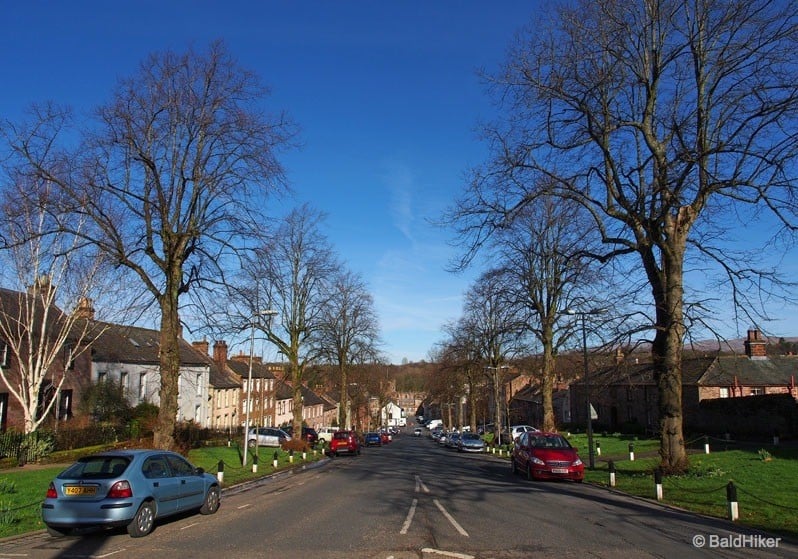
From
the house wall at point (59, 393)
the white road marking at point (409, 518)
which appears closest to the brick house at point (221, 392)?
the house wall at point (59, 393)

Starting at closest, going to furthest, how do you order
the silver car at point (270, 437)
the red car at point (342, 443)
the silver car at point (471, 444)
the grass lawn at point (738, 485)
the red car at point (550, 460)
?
1. the grass lawn at point (738, 485)
2. the red car at point (550, 460)
3. the red car at point (342, 443)
4. the silver car at point (471, 444)
5. the silver car at point (270, 437)

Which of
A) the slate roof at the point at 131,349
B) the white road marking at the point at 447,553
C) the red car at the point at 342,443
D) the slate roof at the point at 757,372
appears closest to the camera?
the white road marking at the point at 447,553

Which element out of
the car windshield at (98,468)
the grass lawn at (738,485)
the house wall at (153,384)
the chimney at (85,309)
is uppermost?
the chimney at (85,309)

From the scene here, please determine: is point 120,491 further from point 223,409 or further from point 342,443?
point 223,409

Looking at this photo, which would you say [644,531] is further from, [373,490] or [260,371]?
[260,371]

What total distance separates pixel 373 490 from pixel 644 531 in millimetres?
8938

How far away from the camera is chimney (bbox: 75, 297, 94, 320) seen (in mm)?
32941

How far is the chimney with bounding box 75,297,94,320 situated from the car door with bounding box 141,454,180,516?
23940 millimetres

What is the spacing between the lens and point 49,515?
10.3 meters

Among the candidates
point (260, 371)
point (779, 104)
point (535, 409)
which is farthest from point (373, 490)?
point (535, 409)

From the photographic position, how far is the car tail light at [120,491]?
10.4m

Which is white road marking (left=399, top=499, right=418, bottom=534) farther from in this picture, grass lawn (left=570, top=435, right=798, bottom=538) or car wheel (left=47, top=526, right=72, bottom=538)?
grass lawn (left=570, top=435, right=798, bottom=538)

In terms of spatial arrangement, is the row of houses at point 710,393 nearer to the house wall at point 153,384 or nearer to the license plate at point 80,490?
the license plate at point 80,490

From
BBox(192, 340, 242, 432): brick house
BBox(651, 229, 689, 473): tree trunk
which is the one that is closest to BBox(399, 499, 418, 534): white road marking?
BBox(651, 229, 689, 473): tree trunk
